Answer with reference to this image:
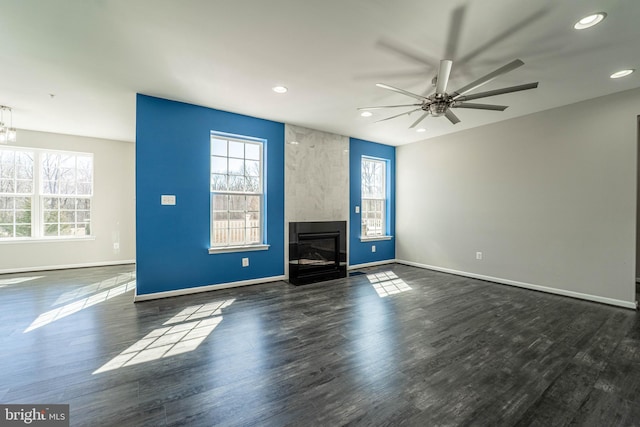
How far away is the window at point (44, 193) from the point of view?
507cm

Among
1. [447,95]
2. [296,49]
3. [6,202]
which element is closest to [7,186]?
[6,202]

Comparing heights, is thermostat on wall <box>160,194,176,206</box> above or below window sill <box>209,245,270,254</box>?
above

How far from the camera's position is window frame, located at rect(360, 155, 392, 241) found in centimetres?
590

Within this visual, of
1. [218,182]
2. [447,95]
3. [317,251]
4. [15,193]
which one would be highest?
[447,95]

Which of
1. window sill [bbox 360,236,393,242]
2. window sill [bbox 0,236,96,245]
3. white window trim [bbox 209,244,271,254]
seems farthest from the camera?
window sill [bbox 360,236,393,242]

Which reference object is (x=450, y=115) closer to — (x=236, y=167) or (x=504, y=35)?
(x=504, y=35)

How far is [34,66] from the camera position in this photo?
286 centimetres

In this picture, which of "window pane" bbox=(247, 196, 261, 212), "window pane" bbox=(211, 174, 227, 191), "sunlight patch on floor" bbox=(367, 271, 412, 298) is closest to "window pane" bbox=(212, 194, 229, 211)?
"window pane" bbox=(211, 174, 227, 191)

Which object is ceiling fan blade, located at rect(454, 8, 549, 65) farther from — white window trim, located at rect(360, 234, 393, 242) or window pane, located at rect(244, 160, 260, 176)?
white window trim, located at rect(360, 234, 393, 242)

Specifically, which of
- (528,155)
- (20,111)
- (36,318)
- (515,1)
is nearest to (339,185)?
(528,155)

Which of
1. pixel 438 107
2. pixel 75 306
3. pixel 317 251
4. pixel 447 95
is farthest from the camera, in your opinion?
pixel 317 251

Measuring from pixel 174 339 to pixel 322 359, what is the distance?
1454mm

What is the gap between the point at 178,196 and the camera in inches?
149

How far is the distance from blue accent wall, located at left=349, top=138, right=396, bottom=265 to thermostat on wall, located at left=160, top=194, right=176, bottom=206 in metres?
3.32
